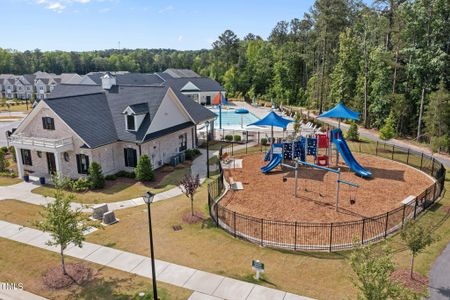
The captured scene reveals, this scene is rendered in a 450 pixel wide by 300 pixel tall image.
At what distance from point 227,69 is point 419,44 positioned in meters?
61.6

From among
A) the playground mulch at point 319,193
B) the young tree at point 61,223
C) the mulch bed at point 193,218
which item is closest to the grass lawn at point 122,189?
Answer: the playground mulch at point 319,193

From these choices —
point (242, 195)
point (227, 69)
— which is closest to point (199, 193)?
point (242, 195)

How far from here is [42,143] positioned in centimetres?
2733

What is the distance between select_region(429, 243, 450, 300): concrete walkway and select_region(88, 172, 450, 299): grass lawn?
272mm

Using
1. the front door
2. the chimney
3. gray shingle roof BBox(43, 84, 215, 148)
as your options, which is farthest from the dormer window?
the chimney

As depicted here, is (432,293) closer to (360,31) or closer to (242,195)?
(242,195)

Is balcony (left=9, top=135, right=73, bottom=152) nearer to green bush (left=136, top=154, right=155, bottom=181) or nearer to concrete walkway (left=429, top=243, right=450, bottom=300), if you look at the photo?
green bush (left=136, top=154, right=155, bottom=181)

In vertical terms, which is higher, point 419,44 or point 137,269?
point 419,44

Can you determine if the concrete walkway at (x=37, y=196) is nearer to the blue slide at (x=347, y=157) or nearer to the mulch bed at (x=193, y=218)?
the mulch bed at (x=193, y=218)

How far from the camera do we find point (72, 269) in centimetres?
1500

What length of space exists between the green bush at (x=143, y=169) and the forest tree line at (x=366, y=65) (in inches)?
1016

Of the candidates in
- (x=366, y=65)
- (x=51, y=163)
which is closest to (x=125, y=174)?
(x=51, y=163)

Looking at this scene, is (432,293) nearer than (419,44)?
Yes

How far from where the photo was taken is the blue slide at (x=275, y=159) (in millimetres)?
27781
